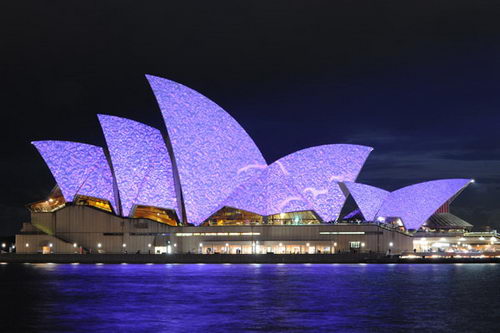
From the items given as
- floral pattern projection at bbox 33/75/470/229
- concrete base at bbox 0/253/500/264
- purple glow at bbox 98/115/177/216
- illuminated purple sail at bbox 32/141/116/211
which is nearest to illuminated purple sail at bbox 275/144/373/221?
floral pattern projection at bbox 33/75/470/229

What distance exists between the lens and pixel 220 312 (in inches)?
1231

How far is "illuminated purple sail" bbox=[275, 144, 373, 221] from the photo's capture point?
69625mm

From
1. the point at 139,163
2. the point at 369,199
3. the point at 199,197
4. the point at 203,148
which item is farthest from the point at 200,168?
the point at 369,199

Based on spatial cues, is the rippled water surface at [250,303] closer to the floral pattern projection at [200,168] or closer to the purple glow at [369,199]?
the floral pattern projection at [200,168]

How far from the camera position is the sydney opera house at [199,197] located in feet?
219

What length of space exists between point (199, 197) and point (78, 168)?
35.6 feet

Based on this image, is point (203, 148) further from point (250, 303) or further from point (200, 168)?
point (250, 303)

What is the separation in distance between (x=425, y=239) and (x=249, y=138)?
24322mm

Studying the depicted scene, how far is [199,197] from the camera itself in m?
68.4

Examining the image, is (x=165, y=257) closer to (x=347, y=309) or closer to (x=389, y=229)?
(x=389, y=229)

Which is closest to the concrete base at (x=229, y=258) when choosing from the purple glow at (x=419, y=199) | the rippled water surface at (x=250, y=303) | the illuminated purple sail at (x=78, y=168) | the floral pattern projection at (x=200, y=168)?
the floral pattern projection at (x=200, y=168)

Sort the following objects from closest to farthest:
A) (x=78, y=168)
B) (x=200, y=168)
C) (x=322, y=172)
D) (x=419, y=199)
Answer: (x=200, y=168) → (x=78, y=168) → (x=322, y=172) → (x=419, y=199)

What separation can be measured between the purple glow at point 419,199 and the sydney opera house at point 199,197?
18.2ft

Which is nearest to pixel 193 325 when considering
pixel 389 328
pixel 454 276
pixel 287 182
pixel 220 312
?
pixel 220 312
